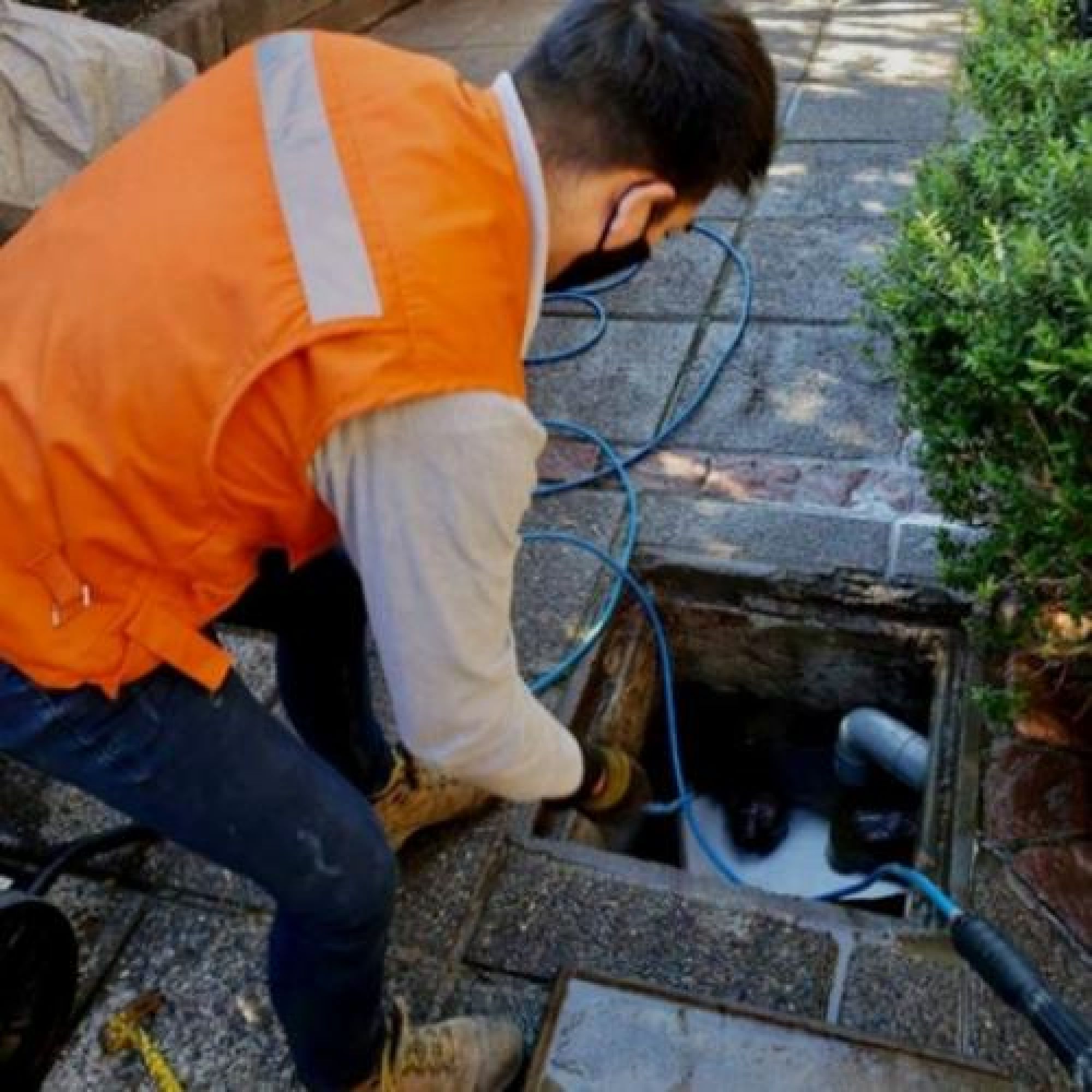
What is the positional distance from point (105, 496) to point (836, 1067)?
59.6 inches

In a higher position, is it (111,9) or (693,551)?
(111,9)

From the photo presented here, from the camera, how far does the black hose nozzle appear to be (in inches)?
68.7

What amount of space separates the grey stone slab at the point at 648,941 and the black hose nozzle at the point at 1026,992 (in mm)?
296

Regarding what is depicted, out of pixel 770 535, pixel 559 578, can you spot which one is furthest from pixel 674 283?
pixel 559 578

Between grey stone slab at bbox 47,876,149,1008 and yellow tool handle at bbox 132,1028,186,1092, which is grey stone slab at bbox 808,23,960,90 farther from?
yellow tool handle at bbox 132,1028,186,1092

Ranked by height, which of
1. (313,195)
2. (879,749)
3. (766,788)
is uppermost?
(313,195)

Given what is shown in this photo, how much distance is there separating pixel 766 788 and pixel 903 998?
1413mm

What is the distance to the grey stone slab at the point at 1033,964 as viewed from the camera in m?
2.01

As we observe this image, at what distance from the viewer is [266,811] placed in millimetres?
1541

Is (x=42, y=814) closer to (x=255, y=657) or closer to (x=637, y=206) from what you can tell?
(x=255, y=657)

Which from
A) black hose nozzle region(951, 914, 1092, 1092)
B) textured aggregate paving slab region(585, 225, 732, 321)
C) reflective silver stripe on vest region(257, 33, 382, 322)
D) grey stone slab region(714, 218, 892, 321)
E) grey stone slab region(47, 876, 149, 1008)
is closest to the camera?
reflective silver stripe on vest region(257, 33, 382, 322)

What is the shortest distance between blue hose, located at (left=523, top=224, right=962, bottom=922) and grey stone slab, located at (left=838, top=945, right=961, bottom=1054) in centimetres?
12

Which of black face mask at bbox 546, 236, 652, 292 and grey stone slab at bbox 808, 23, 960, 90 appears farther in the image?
grey stone slab at bbox 808, 23, 960, 90

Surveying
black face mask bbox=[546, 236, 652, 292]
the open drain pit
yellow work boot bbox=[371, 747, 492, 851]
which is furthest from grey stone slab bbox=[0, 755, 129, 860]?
black face mask bbox=[546, 236, 652, 292]
